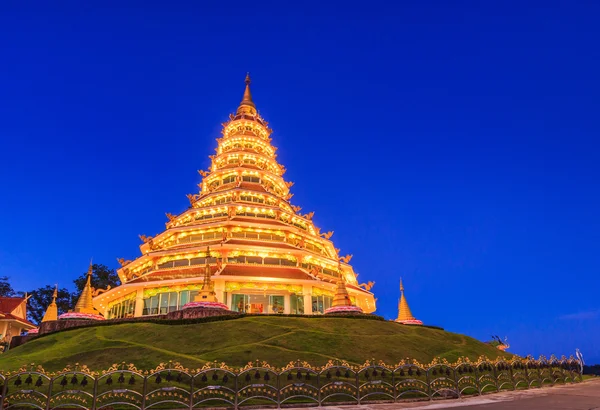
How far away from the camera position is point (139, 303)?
1507 inches

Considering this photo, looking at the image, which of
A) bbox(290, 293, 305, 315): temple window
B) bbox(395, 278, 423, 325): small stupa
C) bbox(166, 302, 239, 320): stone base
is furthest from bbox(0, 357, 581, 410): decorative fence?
bbox(290, 293, 305, 315): temple window

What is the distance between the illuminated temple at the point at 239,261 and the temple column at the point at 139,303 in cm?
9

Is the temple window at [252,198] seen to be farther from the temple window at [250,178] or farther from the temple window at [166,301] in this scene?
the temple window at [166,301]

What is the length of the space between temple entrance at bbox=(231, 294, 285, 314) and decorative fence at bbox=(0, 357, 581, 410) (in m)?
18.0

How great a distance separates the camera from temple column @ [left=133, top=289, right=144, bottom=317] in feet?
125

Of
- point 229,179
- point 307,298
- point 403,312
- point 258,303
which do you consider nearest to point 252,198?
point 229,179

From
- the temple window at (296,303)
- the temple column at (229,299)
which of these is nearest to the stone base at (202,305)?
the temple column at (229,299)

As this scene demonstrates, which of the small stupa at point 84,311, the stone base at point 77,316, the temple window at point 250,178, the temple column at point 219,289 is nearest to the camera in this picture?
the stone base at point 77,316

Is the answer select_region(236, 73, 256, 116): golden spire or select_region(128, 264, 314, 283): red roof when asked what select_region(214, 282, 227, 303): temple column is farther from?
select_region(236, 73, 256, 116): golden spire

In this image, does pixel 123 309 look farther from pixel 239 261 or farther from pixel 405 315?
pixel 405 315

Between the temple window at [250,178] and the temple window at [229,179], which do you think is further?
the temple window at [229,179]

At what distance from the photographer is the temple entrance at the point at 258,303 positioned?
36469 millimetres

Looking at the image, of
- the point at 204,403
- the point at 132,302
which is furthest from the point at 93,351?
the point at 132,302

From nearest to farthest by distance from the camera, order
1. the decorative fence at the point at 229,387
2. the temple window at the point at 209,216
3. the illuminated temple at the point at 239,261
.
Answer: the decorative fence at the point at 229,387 < the illuminated temple at the point at 239,261 < the temple window at the point at 209,216
